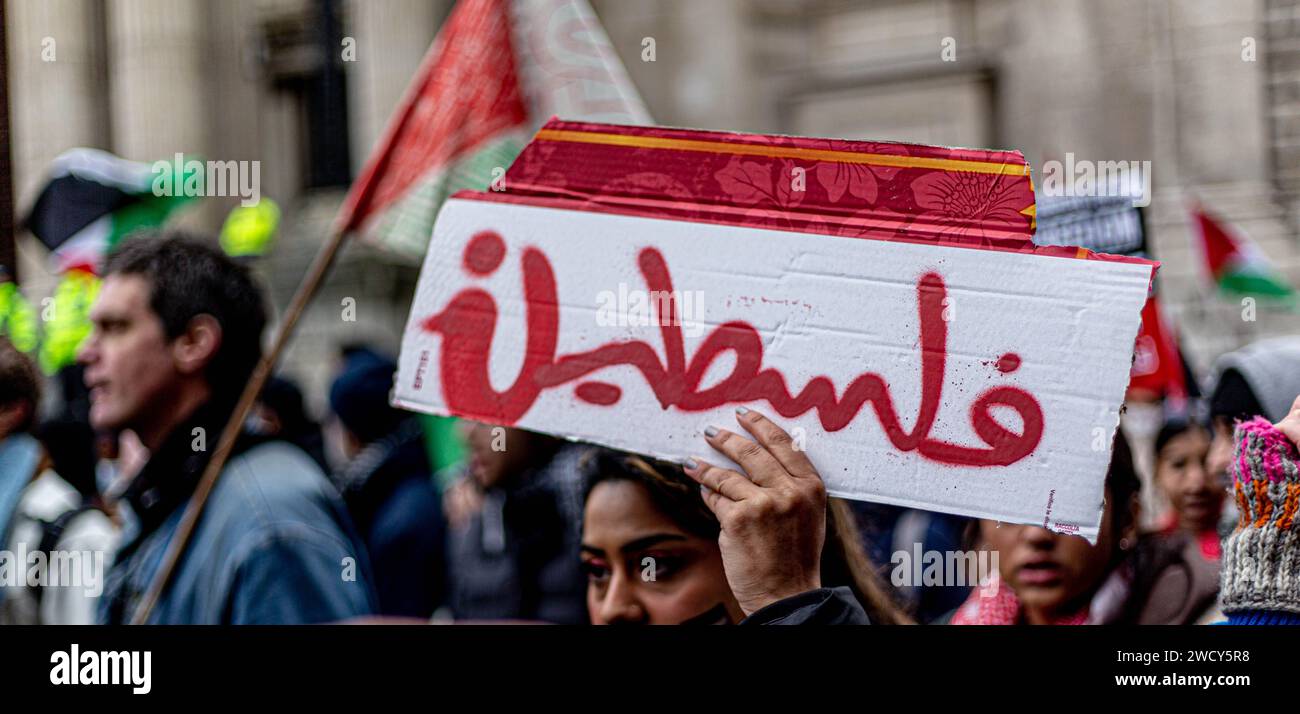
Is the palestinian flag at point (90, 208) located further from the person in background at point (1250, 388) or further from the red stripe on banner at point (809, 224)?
the person in background at point (1250, 388)

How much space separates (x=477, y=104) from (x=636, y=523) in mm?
1263

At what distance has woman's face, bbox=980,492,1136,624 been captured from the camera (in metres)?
3.29

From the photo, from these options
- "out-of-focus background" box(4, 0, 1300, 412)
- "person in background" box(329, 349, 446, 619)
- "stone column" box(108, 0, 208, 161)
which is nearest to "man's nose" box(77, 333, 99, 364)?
"person in background" box(329, 349, 446, 619)

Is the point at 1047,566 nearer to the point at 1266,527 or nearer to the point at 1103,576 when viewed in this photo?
the point at 1103,576

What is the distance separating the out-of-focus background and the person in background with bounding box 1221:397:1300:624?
6270 mm

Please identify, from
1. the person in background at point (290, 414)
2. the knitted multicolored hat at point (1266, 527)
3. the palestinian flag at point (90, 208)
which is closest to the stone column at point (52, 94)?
the person in background at point (290, 414)

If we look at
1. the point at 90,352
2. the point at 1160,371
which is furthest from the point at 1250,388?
the point at 90,352

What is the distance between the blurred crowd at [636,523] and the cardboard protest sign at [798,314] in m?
0.12

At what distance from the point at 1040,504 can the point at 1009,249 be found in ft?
1.25

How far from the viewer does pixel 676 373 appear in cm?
238

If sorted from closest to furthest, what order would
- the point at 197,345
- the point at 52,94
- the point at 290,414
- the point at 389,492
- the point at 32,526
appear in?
the point at 197,345, the point at 32,526, the point at 389,492, the point at 290,414, the point at 52,94

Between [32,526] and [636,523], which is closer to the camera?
[636,523]

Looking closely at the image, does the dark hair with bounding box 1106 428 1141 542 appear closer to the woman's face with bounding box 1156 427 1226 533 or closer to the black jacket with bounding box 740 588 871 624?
the woman's face with bounding box 1156 427 1226 533
